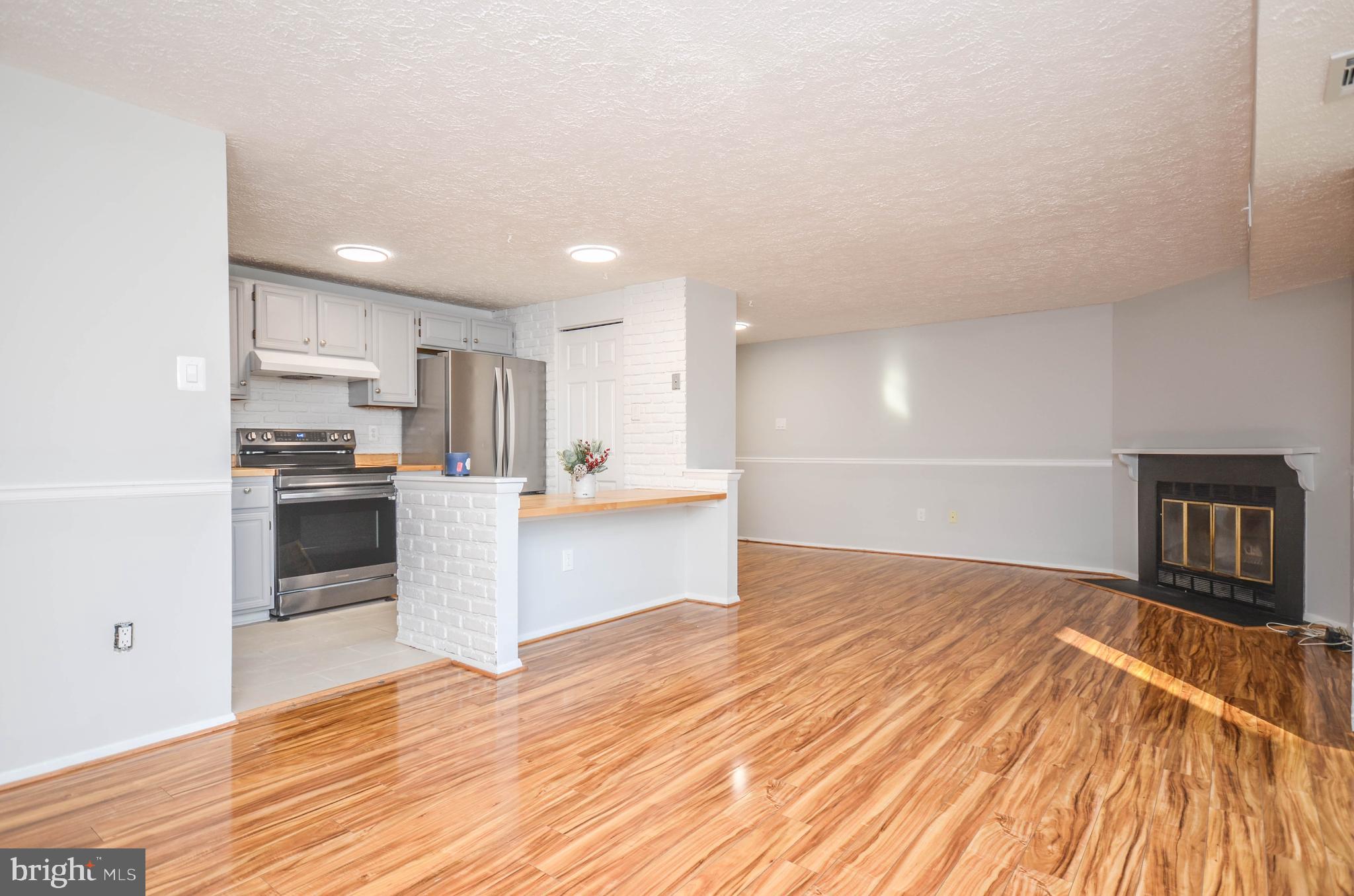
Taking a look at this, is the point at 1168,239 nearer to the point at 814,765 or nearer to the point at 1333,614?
the point at 1333,614

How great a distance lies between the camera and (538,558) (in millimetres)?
3789

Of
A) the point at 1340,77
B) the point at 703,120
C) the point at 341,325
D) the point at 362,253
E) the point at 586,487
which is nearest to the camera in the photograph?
the point at 1340,77

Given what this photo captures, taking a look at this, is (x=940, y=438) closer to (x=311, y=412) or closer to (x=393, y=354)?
(x=393, y=354)

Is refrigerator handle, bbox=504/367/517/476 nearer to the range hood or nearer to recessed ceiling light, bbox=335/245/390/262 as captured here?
the range hood

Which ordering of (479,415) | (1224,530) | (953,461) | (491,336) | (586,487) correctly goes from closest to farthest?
(586,487), (1224,530), (479,415), (491,336), (953,461)

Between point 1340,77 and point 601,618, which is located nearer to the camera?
point 1340,77

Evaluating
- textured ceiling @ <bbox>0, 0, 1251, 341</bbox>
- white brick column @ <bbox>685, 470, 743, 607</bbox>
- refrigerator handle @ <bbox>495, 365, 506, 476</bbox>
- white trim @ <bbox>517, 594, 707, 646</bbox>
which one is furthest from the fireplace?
refrigerator handle @ <bbox>495, 365, 506, 476</bbox>

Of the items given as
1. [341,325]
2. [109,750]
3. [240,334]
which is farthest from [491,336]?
[109,750]

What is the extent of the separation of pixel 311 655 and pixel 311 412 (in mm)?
2141

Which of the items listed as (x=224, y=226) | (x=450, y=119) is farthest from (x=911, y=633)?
(x=224, y=226)

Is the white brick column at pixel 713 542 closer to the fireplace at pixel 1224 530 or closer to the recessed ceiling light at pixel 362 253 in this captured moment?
the recessed ceiling light at pixel 362 253

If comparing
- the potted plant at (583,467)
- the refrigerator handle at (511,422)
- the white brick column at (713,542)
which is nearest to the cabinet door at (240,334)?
the refrigerator handle at (511,422)

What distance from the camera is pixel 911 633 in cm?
395

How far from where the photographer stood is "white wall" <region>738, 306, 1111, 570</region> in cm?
586
